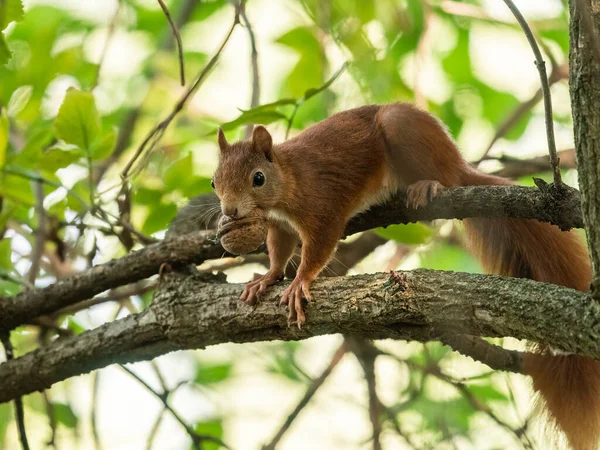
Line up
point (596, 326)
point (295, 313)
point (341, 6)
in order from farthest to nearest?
point (295, 313) < point (341, 6) < point (596, 326)

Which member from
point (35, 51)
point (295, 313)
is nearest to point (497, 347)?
point (295, 313)

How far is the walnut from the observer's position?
2156 millimetres

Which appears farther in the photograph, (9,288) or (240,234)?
(9,288)

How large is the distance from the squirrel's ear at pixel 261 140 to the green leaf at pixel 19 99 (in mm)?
952

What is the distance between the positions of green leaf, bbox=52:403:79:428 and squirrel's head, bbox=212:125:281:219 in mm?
1112

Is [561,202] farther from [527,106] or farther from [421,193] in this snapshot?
[527,106]

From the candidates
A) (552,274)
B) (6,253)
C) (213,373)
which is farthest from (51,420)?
(552,274)

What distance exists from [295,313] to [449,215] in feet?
1.84

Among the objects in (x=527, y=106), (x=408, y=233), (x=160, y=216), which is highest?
(x=527, y=106)

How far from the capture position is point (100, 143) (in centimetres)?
242

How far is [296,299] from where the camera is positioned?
6.58 feet

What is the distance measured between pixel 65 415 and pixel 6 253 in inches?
27.6

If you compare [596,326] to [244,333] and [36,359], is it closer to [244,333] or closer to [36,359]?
[244,333]

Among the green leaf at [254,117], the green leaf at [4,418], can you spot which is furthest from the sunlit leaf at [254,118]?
the green leaf at [4,418]
